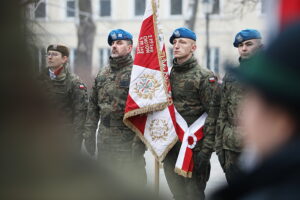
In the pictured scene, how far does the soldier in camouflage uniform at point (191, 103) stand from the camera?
5.80 metres

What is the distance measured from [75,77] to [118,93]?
1108 mm

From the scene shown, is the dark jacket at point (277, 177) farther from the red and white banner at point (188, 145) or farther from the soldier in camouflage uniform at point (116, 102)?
the soldier in camouflage uniform at point (116, 102)

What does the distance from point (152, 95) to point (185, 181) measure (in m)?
0.98

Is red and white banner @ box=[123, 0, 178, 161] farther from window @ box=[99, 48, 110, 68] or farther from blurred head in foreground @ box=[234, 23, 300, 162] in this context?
window @ box=[99, 48, 110, 68]

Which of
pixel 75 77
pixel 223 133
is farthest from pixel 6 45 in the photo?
pixel 75 77

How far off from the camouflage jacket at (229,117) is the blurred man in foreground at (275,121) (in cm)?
419

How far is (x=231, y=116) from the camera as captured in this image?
539cm

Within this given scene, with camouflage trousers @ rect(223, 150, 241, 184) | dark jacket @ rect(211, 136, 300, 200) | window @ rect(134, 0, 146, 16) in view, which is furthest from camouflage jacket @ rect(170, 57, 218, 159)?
window @ rect(134, 0, 146, 16)

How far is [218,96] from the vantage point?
5.66 meters

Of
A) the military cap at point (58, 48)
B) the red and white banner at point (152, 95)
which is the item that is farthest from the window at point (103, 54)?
the red and white banner at point (152, 95)

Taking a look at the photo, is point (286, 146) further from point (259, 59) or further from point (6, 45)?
point (6, 45)

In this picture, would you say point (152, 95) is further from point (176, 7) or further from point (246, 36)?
point (176, 7)

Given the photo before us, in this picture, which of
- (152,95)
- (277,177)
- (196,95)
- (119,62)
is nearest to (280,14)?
(277,177)

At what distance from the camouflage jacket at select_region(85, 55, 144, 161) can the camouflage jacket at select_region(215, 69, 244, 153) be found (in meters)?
1.19
